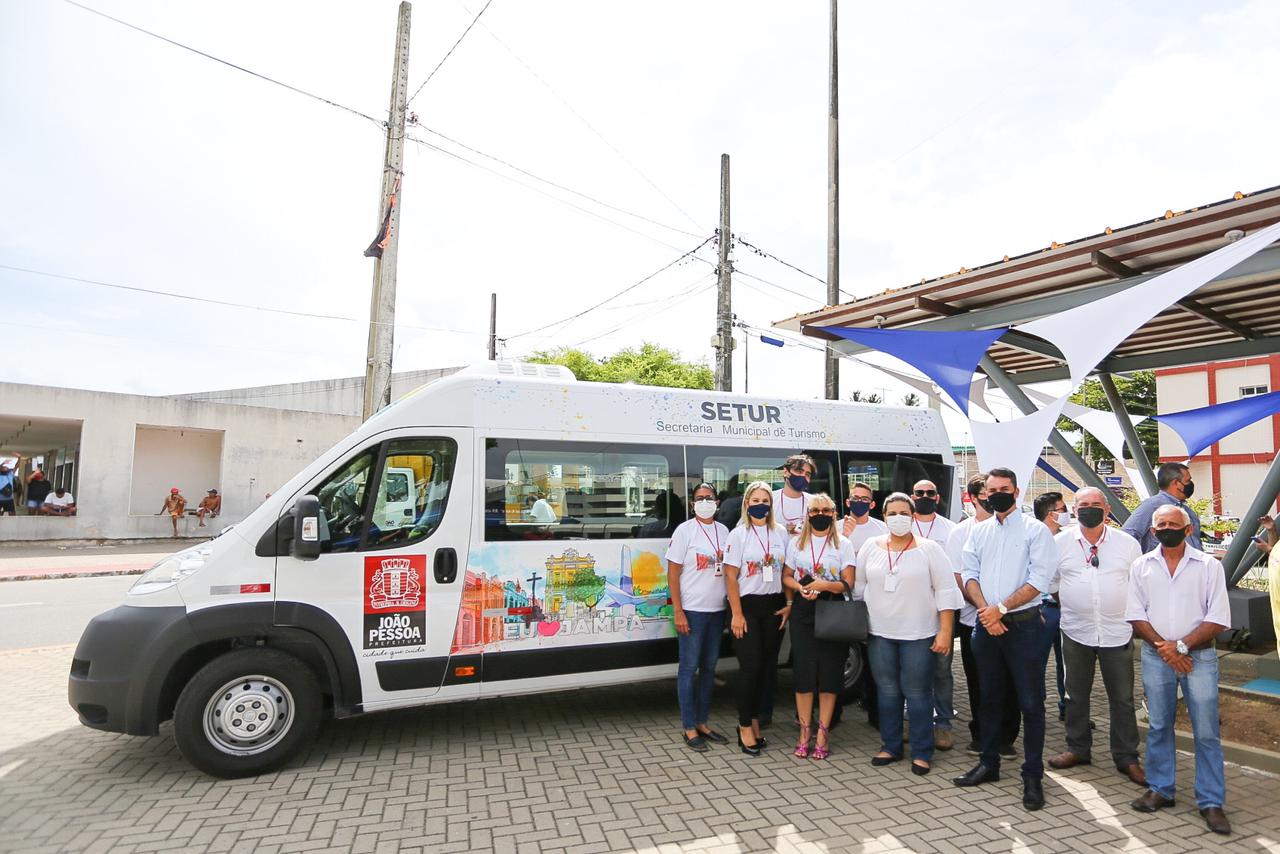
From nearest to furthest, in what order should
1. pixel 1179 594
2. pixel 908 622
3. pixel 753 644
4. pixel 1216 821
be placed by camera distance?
pixel 1216 821 < pixel 1179 594 < pixel 908 622 < pixel 753 644

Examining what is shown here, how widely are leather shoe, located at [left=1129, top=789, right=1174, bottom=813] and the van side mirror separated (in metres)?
5.02

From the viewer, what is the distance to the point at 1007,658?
4.50m

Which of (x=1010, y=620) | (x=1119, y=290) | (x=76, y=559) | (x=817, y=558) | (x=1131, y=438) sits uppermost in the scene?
(x=1119, y=290)

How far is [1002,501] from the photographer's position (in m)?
4.58

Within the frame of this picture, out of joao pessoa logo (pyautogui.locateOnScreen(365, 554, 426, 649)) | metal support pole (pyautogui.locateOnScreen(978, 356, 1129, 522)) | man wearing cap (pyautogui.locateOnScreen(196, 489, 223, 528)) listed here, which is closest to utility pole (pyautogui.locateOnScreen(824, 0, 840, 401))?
metal support pole (pyautogui.locateOnScreen(978, 356, 1129, 522))

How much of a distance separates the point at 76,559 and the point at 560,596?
15317mm

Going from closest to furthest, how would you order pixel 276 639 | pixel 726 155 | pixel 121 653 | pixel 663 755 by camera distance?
1. pixel 121 653
2. pixel 276 639
3. pixel 663 755
4. pixel 726 155

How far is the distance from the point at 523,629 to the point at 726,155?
42.0 ft

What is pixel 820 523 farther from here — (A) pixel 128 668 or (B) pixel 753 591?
(A) pixel 128 668

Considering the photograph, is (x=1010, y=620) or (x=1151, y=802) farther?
(x=1010, y=620)

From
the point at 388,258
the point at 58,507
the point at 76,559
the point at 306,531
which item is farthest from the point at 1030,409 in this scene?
the point at 58,507

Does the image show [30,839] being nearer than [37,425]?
Yes

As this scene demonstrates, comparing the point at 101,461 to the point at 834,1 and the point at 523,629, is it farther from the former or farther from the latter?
the point at 834,1

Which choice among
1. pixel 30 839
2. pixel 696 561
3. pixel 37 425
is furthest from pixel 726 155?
pixel 37 425
